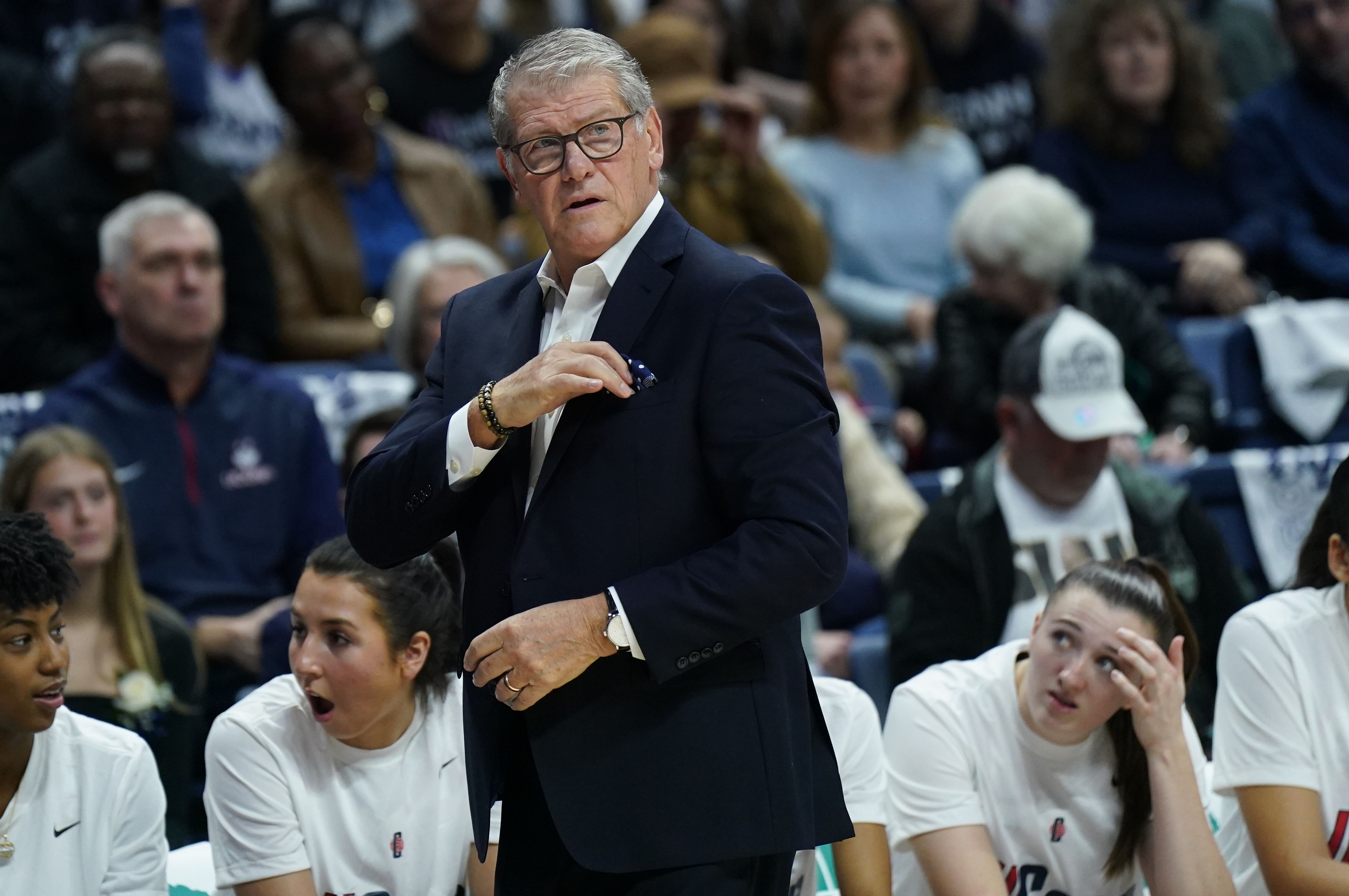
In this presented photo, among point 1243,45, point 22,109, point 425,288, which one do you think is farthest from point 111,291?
point 1243,45

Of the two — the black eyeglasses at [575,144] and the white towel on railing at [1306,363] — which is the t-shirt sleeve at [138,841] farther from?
the white towel on railing at [1306,363]

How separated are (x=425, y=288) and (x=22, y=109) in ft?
5.38

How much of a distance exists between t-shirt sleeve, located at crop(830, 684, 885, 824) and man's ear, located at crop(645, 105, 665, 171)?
48.3 inches

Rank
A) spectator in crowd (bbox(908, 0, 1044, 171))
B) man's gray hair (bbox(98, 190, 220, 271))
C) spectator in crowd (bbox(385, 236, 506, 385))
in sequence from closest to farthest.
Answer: man's gray hair (bbox(98, 190, 220, 271)) → spectator in crowd (bbox(385, 236, 506, 385)) → spectator in crowd (bbox(908, 0, 1044, 171))

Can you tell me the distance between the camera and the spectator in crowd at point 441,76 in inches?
237

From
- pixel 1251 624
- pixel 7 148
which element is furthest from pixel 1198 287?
pixel 7 148

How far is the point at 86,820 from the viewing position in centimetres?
263

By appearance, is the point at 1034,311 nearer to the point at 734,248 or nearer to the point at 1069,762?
the point at 734,248

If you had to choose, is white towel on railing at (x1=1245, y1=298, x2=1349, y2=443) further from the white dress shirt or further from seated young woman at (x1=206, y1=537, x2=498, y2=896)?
the white dress shirt

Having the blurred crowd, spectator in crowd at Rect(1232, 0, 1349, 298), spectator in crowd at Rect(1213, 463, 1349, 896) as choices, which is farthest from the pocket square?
spectator in crowd at Rect(1232, 0, 1349, 298)

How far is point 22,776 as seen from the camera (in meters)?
2.63

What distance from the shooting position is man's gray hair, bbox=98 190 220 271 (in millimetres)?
4453

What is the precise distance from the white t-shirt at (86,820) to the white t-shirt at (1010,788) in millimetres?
1232

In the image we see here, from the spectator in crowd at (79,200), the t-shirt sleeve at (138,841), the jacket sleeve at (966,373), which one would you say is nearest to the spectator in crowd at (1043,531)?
the jacket sleeve at (966,373)
